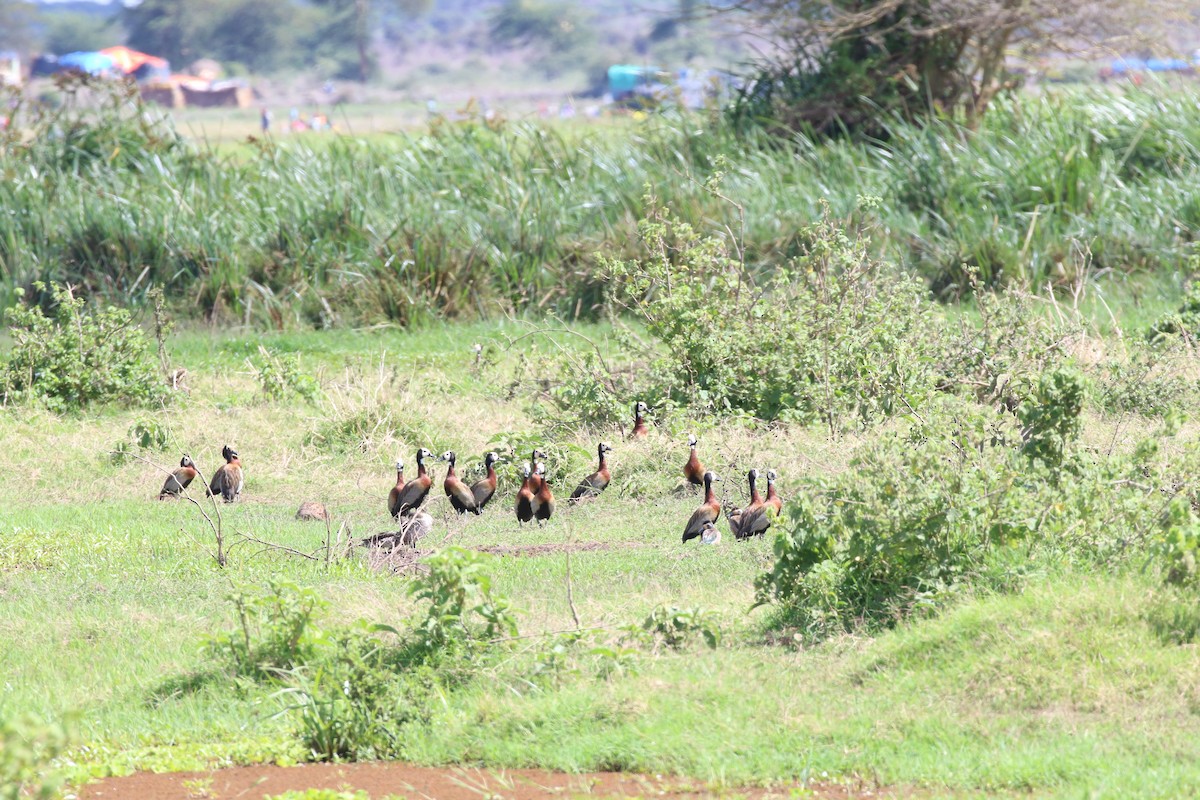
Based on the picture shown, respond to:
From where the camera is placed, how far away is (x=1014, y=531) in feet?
21.4

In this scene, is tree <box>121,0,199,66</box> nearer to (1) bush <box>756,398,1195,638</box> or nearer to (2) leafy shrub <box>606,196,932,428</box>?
(2) leafy shrub <box>606,196,932,428</box>

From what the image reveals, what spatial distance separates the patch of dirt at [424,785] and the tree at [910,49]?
1415 cm

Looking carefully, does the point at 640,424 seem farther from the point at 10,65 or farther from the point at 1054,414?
the point at 10,65

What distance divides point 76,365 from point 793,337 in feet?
19.0

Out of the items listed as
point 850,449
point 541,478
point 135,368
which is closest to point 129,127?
point 135,368

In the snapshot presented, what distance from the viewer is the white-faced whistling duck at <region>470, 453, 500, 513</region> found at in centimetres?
963

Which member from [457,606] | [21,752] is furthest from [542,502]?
[21,752]

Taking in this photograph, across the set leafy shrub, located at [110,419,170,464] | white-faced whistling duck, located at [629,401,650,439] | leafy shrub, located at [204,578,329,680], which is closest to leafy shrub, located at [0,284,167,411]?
leafy shrub, located at [110,419,170,464]

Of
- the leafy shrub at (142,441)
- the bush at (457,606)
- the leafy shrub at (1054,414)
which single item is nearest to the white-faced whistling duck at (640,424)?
the leafy shrub at (142,441)

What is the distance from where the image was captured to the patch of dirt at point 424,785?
5082 mm

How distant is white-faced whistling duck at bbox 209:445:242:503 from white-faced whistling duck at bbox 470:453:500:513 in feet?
5.09

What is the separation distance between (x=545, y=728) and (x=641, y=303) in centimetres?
631

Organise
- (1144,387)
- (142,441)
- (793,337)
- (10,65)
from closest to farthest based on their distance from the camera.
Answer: (1144,387) → (793,337) → (142,441) → (10,65)

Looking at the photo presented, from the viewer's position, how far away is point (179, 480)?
32.1 feet
